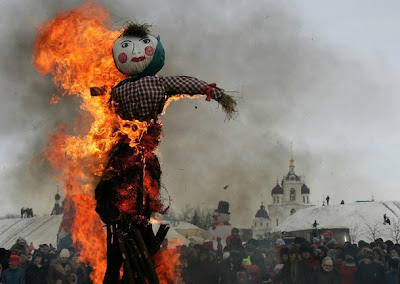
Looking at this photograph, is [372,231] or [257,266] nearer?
[257,266]

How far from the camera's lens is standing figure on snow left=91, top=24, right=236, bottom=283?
9602 millimetres

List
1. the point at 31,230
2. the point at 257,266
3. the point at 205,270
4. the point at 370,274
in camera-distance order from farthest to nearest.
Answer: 1. the point at 31,230
2. the point at 257,266
3. the point at 205,270
4. the point at 370,274

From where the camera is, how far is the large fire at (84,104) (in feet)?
32.6

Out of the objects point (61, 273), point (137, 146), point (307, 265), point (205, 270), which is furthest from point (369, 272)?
point (137, 146)

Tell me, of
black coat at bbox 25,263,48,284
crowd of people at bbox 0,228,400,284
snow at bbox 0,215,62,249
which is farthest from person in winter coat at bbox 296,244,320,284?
snow at bbox 0,215,62,249

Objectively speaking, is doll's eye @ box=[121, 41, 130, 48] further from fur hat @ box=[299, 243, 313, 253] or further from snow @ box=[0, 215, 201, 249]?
snow @ box=[0, 215, 201, 249]

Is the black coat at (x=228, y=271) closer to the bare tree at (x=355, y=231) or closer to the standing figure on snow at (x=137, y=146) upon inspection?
the standing figure on snow at (x=137, y=146)

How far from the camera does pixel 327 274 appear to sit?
14.1 meters

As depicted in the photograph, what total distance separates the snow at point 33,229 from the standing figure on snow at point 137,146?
14.6 metres

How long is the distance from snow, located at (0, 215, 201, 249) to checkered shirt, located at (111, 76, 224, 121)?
14793mm

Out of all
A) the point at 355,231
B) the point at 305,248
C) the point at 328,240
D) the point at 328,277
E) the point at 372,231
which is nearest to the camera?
the point at 328,277

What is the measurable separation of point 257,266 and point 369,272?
→ 2781 mm

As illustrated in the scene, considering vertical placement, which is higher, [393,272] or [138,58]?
[138,58]

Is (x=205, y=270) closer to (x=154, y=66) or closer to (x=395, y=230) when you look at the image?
(x=154, y=66)
